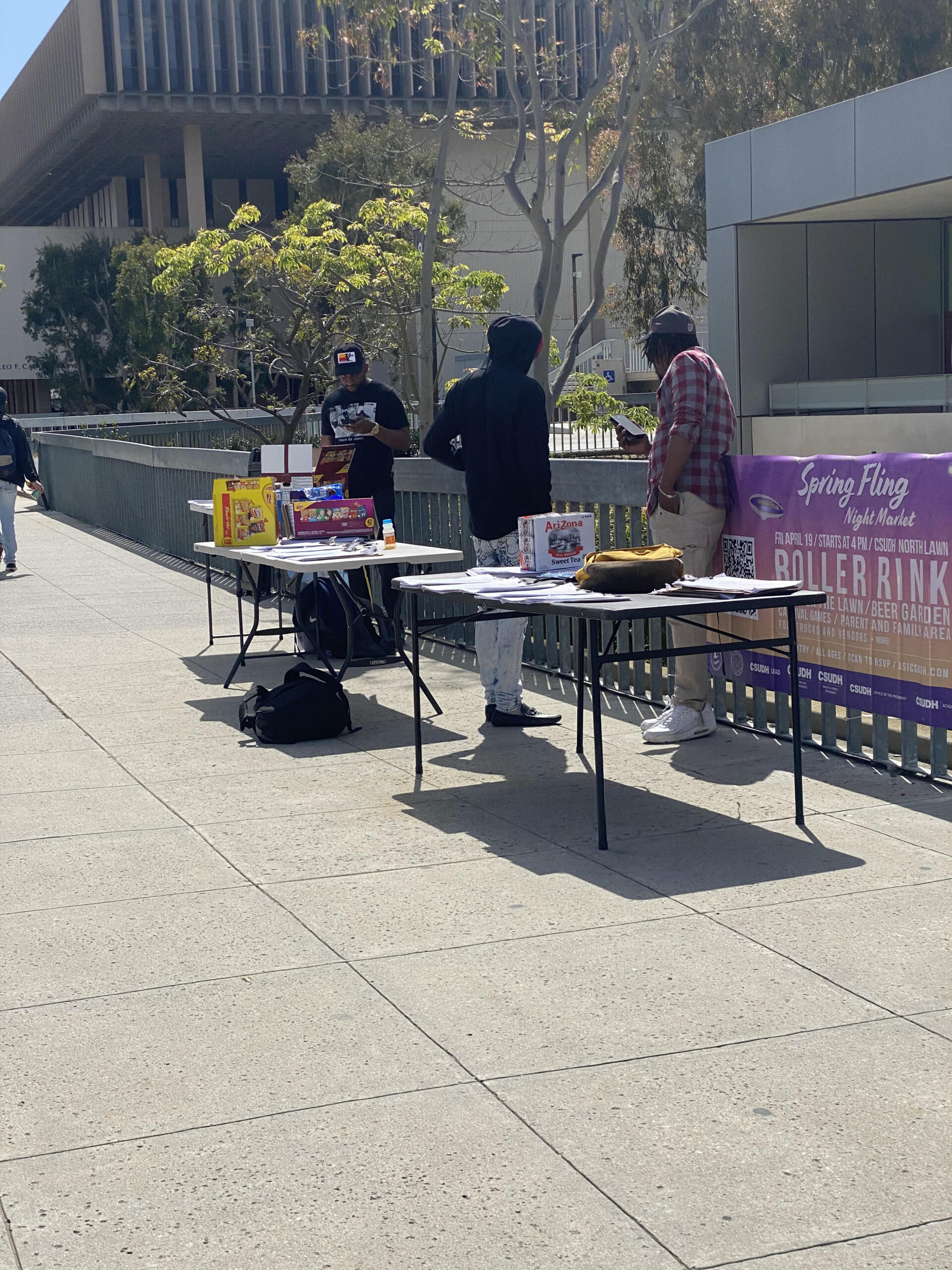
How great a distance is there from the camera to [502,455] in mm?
8125

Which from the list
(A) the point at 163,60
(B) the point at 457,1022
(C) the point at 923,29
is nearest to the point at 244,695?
(B) the point at 457,1022

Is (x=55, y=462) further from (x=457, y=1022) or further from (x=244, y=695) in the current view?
(x=457, y=1022)

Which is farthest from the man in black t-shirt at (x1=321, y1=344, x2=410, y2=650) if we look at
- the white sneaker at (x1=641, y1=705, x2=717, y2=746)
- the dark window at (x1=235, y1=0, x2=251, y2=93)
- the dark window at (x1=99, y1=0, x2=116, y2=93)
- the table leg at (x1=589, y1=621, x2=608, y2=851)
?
the dark window at (x1=235, y1=0, x2=251, y2=93)

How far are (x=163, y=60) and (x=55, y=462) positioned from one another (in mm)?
44794

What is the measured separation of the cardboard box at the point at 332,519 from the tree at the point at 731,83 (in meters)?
27.2

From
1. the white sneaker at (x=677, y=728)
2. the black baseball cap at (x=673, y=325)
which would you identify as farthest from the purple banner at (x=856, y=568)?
the black baseball cap at (x=673, y=325)

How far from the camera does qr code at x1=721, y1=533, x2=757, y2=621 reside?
774cm

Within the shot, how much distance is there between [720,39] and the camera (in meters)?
40.3

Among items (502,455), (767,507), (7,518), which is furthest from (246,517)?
(7,518)

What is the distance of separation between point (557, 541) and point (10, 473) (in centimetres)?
1118

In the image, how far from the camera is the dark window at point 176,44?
65500mm

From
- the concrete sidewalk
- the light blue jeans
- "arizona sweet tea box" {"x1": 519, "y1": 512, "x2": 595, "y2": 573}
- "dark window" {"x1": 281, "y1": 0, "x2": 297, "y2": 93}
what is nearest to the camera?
the concrete sidewalk

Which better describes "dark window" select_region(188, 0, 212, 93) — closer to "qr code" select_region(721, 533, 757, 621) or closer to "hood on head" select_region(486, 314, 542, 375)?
"hood on head" select_region(486, 314, 542, 375)

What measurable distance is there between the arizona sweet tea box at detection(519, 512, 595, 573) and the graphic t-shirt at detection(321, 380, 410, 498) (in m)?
2.91
